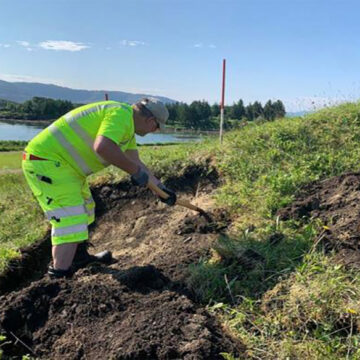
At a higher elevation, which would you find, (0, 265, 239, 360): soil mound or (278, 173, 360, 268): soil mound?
(278, 173, 360, 268): soil mound

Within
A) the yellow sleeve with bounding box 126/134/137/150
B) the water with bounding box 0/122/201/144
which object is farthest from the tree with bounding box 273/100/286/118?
the yellow sleeve with bounding box 126/134/137/150

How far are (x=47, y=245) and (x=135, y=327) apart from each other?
2787 mm

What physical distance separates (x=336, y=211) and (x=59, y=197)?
2515 millimetres

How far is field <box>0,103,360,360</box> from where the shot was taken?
2.38 m

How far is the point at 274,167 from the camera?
4766 millimetres

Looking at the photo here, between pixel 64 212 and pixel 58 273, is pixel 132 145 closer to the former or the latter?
pixel 64 212

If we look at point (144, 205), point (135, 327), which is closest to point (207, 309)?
point (135, 327)

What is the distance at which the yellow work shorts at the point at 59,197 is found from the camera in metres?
3.38

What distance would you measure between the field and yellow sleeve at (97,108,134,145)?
3.66 feet

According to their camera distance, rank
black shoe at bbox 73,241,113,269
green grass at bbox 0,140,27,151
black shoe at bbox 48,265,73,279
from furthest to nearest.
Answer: green grass at bbox 0,140,27,151
black shoe at bbox 73,241,113,269
black shoe at bbox 48,265,73,279

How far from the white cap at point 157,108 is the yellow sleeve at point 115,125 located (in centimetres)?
26

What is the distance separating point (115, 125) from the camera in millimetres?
3182

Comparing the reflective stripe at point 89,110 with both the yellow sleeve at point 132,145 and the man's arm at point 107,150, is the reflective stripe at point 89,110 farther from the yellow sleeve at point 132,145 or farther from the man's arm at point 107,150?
the yellow sleeve at point 132,145

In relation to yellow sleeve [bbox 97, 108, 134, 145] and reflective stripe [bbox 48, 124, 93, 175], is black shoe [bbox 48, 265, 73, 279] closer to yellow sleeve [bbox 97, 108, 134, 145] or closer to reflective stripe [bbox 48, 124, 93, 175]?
reflective stripe [bbox 48, 124, 93, 175]
